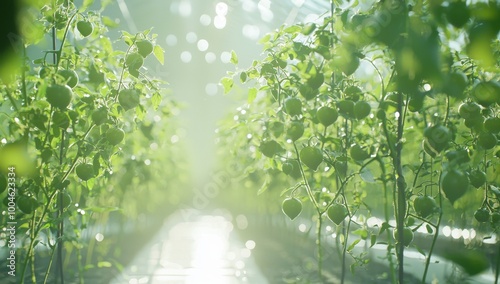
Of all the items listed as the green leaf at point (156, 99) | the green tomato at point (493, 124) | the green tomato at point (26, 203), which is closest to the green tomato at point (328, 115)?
the green tomato at point (493, 124)

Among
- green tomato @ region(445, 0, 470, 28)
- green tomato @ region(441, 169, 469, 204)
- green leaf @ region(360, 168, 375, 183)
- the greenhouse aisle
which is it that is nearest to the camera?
green tomato @ region(445, 0, 470, 28)

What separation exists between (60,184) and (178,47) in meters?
19.4

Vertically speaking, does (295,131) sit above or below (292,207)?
above

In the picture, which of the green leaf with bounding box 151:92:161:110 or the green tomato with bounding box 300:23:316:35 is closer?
the green tomato with bounding box 300:23:316:35

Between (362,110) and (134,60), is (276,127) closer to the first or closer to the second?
(362,110)

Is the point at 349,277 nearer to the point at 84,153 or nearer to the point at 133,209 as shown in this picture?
the point at 84,153

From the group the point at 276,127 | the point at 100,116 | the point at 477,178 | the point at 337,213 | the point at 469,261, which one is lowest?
the point at 469,261

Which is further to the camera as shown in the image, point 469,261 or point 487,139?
point 487,139

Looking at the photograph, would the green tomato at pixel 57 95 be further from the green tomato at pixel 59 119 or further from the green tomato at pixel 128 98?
the green tomato at pixel 128 98

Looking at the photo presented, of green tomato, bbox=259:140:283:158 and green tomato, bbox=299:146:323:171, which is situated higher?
green tomato, bbox=259:140:283:158

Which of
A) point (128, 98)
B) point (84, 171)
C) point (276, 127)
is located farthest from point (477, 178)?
point (84, 171)

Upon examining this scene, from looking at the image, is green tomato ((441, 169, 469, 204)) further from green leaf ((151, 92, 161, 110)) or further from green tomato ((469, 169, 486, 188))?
green leaf ((151, 92, 161, 110))

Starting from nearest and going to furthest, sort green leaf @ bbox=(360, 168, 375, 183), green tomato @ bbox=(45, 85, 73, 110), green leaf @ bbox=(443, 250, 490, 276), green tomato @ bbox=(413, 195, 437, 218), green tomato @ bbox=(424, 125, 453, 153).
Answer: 1. green leaf @ bbox=(443, 250, 490, 276)
2. green tomato @ bbox=(424, 125, 453, 153)
3. green tomato @ bbox=(45, 85, 73, 110)
4. green tomato @ bbox=(413, 195, 437, 218)
5. green leaf @ bbox=(360, 168, 375, 183)

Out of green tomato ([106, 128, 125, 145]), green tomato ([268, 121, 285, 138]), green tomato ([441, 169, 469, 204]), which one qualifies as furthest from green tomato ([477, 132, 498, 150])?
green tomato ([106, 128, 125, 145])
